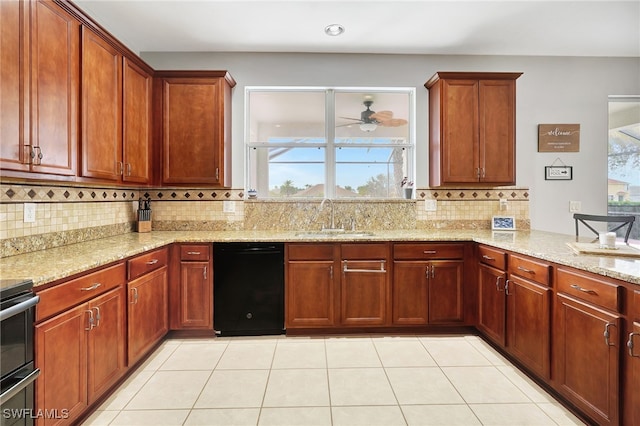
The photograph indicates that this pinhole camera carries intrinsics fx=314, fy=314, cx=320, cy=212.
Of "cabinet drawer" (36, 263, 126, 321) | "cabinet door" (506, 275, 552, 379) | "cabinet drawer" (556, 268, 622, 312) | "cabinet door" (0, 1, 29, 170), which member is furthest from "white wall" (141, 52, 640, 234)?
"cabinet door" (0, 1, 29, 170)

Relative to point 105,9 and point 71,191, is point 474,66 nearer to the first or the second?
point 105,9

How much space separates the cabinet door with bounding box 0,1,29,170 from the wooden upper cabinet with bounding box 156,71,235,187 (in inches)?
52.6

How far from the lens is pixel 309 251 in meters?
2.79

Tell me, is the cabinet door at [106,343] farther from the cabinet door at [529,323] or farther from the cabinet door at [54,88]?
the cabinet door at [529,323]

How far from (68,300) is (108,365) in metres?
0.58

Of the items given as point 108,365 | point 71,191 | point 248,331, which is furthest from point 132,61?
point 248,331

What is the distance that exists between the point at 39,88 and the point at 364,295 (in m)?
2.63

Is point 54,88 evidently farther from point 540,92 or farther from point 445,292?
point 540,92

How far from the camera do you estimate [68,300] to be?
5.15ft

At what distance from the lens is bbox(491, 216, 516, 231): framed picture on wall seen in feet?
10.7

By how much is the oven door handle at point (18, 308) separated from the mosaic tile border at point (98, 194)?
950 mm

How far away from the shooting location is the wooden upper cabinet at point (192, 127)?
2967 millimetres

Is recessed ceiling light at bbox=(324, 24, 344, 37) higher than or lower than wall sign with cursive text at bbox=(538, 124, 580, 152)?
higher

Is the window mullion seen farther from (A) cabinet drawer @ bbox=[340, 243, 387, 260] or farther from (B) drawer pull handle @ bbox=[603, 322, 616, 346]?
(B) drawer pull handle @ bbox=[603, 322, 616, 346]
